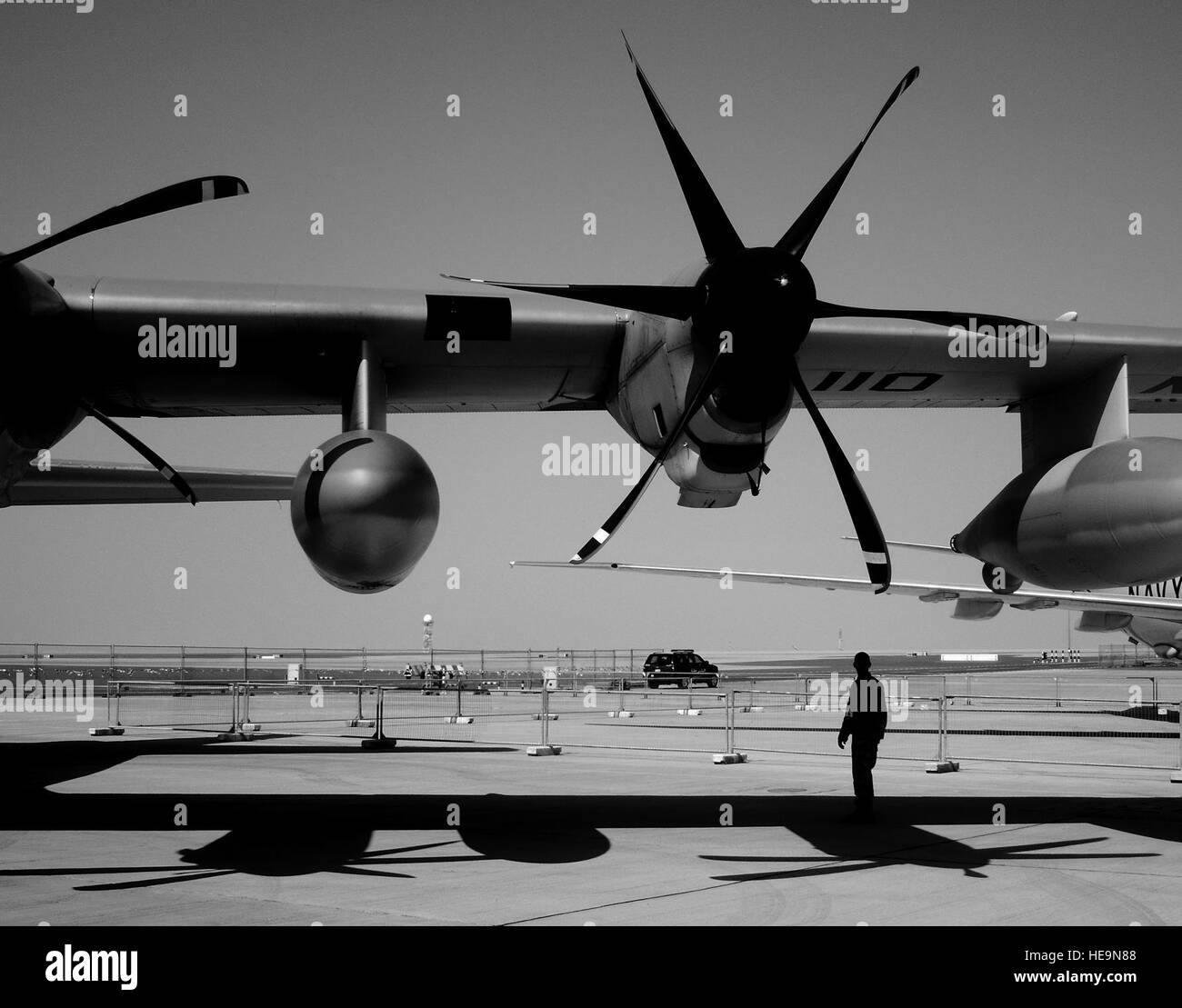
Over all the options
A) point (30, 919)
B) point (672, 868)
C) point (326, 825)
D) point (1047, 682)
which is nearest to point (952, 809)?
point (672, 868)

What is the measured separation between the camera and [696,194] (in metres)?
8.94

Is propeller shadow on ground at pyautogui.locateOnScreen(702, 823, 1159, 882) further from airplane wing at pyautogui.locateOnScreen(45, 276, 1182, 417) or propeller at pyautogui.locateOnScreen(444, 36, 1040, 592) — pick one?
airplane wing at pyautogui.locateOnScreen(45, 276, 1182, 417)

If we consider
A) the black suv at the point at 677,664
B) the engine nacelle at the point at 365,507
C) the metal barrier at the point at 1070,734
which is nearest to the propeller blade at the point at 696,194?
the engine nacelle at the point at 365,507

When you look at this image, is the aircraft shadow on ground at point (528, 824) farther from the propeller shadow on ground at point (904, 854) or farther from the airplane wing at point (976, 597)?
the airplane wing at point (976, 597)

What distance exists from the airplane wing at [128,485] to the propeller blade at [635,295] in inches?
345

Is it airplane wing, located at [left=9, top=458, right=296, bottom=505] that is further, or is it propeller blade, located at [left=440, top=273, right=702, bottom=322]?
airplane wing, located at [left=9, top=458, right=296, bottom=505]

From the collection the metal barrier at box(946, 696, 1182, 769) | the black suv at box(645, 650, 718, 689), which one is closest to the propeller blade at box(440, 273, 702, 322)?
the metal barrier at box(946, 696, 1182, 769)

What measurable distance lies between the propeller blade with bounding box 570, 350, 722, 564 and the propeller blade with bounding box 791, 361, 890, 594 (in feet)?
2.63

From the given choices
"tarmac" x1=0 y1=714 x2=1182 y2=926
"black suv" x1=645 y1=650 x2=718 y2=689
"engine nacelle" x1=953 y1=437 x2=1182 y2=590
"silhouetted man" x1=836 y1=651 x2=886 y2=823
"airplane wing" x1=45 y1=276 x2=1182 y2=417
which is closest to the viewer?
"tarmac" x1=0 y1=714 x2=1182 y2=926

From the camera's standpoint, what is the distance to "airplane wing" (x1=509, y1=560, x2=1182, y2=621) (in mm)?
24078

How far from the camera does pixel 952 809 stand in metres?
12.7

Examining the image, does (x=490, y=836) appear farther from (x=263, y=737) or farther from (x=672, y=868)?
(x=263, y=737)

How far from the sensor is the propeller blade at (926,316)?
885 centimetres
